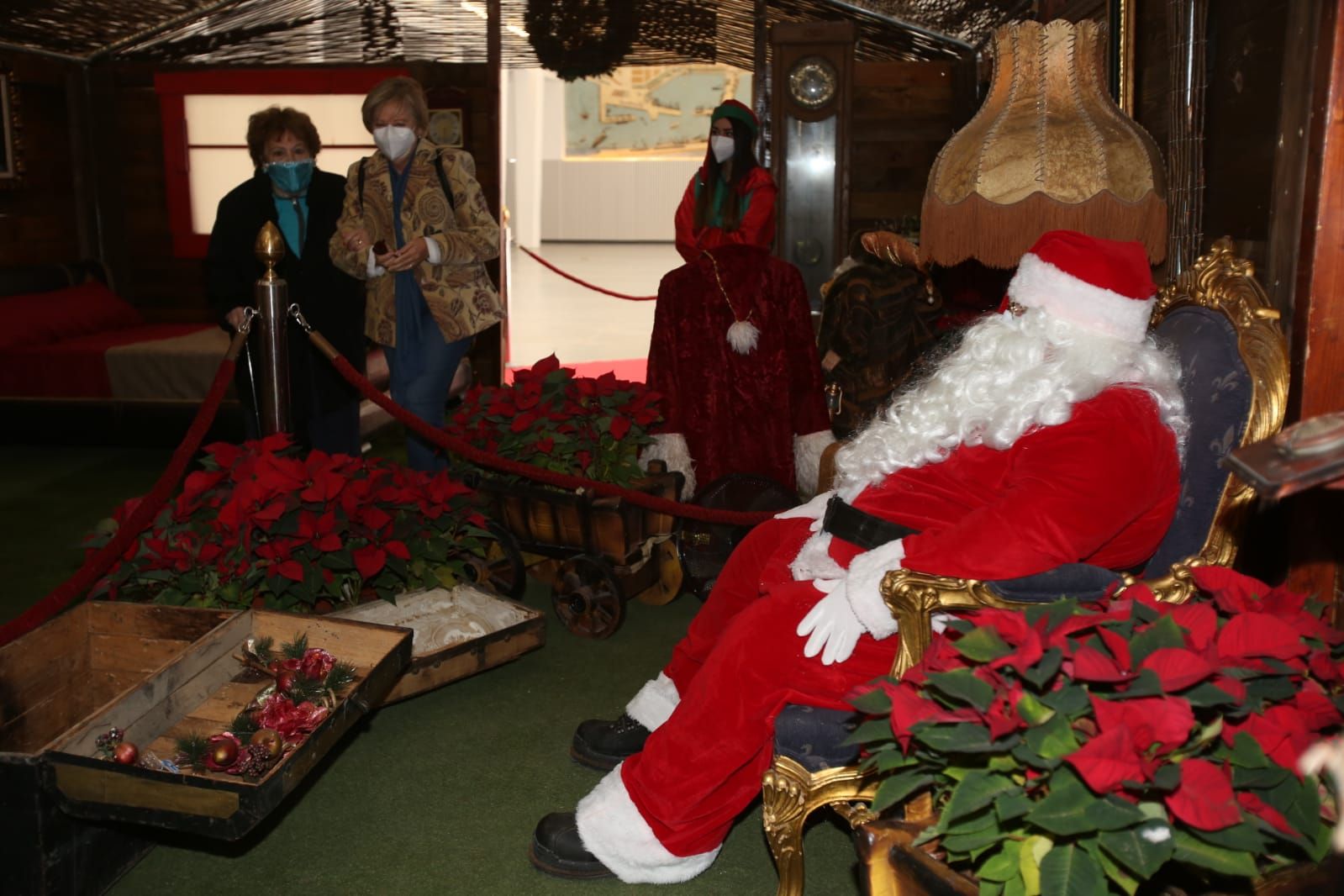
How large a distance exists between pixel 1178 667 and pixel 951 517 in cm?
77

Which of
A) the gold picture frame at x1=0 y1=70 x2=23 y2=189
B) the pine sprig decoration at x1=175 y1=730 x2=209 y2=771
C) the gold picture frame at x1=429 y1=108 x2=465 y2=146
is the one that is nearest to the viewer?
the pine sprig decoration at x1=175 y1=730 x2=209 y2=771

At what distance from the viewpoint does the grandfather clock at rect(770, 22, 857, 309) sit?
630 cm

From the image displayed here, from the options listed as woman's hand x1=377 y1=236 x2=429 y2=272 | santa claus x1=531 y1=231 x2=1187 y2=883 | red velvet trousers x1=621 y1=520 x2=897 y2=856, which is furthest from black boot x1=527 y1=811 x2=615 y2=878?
woman's hand x1=377 y1=236 x2=429 y2=272

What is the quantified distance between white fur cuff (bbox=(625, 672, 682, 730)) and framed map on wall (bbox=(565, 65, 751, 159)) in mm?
14394

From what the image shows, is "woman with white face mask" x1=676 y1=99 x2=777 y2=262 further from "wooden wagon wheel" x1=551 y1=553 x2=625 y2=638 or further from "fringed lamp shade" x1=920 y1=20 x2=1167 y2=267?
"fringed lamp shade" x1=920 y1=20 x2=1167 y2=267

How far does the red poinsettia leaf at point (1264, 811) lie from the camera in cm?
130

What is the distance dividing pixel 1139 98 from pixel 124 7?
6.05 m

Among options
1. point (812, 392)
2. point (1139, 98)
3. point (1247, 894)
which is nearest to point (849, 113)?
point (812, 392)

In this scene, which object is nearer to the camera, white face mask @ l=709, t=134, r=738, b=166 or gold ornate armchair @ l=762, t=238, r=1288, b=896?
gold ornate armchair @ l=762, t=238, r=1288, b=896

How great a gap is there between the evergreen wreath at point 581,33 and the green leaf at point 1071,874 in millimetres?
6373

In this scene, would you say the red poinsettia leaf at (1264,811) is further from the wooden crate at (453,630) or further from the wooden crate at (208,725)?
the wooden crate at (453,630)

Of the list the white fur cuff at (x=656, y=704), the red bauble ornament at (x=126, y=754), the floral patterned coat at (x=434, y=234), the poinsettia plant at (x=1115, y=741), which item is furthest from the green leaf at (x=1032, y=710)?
the floral patterned coat at (x=434, y=234)

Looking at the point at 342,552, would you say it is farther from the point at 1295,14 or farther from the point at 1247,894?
the point at 1295,14

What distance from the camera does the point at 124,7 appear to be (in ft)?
22.1
